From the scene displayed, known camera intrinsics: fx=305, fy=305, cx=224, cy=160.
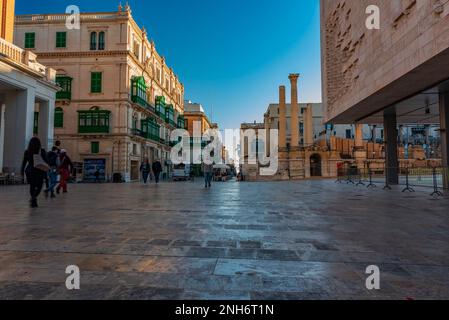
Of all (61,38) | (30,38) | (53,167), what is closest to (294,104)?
(61,38)

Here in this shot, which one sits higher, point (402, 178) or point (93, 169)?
point (93, 169)

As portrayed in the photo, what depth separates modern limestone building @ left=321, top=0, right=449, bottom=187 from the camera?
1011 cm

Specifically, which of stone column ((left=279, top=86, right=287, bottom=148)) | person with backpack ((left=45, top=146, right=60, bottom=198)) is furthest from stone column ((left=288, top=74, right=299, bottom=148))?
person with backpack ((left=45, top=146, right=60, bottom=198))

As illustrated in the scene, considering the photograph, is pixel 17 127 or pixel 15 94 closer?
pixel 17 127

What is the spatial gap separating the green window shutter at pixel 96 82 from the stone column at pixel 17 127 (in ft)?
39.6

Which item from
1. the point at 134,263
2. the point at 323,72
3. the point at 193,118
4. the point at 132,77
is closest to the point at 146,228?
the point at 134,263

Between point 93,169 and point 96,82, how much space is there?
9070mm

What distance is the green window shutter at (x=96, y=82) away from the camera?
3167 cm

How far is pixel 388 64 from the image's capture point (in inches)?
489

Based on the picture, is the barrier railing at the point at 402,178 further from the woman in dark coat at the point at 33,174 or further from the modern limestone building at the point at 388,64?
the woman in dark coat at the point at 33,174

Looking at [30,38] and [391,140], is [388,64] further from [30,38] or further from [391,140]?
[30,38]

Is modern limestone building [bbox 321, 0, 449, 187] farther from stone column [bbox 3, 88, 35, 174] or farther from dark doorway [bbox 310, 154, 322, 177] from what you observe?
stone column [bbox 3, 88, 35, 174]

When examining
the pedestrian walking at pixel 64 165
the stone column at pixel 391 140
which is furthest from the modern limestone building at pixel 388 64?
the pedestrian walking at pixel 64 165
